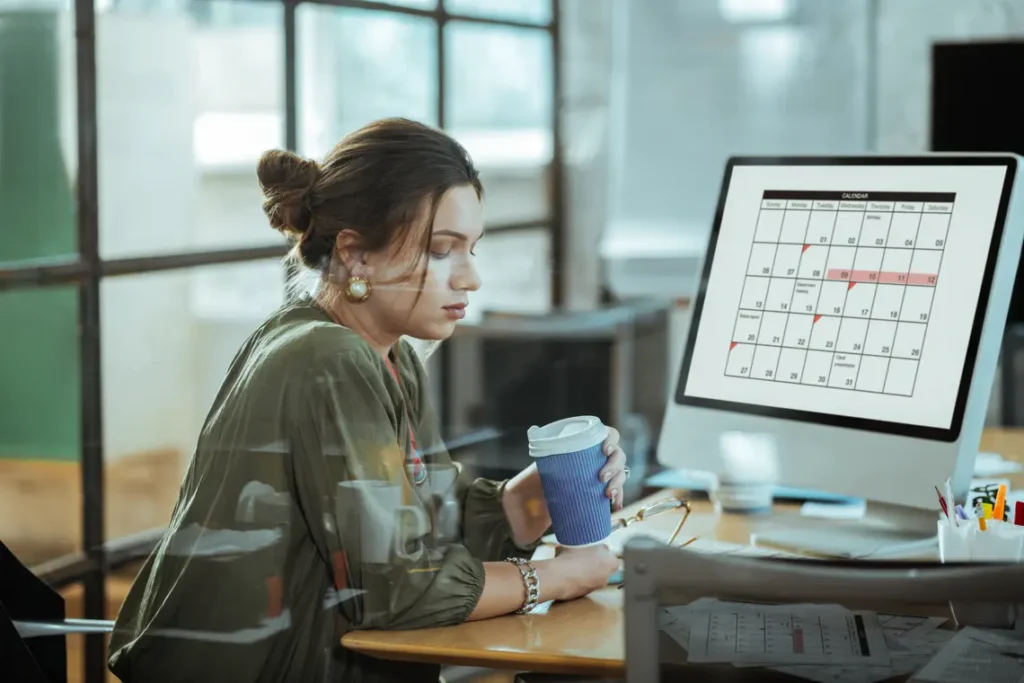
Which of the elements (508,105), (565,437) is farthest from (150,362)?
(508,105)

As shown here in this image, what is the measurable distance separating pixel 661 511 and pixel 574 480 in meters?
0.28

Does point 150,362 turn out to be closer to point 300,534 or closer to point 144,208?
point 144,208

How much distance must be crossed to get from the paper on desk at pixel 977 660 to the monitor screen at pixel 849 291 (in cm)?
37

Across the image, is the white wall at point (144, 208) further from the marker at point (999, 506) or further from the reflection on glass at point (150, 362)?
the marker at point (999, 506)

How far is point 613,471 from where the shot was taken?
1119mm

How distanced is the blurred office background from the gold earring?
119mm

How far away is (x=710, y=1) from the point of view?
345 cm

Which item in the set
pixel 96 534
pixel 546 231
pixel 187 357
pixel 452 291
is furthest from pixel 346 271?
pixel 546 231

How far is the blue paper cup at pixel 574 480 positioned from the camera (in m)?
1.11

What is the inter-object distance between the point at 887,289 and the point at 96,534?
46.8 inches

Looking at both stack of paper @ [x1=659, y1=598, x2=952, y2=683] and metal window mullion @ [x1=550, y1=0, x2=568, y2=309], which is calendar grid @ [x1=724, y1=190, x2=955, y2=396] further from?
metal window mullion @ [x1=550, y1=0, x2=568, y2=309]

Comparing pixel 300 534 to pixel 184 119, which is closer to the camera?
pixel 300 534

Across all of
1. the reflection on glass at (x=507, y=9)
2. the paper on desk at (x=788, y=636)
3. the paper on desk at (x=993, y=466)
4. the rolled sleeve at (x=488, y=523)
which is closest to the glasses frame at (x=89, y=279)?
the reflection on glass at (x=507, y=9)

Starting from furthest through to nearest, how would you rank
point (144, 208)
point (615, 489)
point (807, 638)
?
point (144, 208) → point (615, 489) → point (807, 638)
